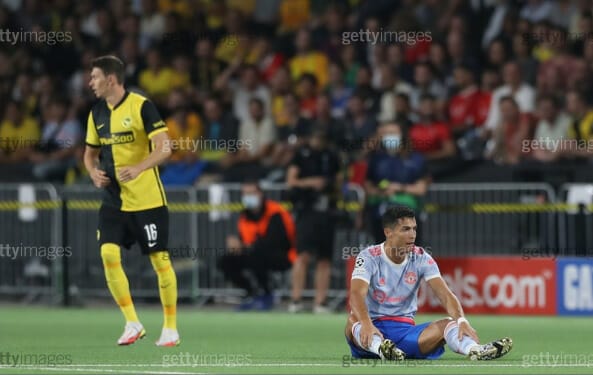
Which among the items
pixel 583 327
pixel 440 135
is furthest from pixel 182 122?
pixel 583 327

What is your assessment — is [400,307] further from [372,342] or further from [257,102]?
[257,102]

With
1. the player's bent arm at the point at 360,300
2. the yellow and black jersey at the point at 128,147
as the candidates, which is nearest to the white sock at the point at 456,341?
the player's bent arm at the point at 360,300

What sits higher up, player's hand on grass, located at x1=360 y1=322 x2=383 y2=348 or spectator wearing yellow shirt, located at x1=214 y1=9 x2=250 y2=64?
spectator wearing yellow shirt, located at x1=214 y1=9 x2=250 y2=64

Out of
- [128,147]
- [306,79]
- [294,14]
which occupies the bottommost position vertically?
[128,147]

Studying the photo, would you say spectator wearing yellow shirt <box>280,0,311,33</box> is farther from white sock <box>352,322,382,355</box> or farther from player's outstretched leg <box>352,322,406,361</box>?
player's outstretched leg <box>352,322,406,361</box>

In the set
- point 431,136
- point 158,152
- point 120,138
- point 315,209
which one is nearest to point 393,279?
point 158,152

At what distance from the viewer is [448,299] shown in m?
12.5

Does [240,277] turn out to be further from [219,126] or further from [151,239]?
[151,239]

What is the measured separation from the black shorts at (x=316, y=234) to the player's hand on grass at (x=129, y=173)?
6757 millimetres

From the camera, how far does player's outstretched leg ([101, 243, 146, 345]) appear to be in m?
15.1

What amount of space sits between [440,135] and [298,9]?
470 cm

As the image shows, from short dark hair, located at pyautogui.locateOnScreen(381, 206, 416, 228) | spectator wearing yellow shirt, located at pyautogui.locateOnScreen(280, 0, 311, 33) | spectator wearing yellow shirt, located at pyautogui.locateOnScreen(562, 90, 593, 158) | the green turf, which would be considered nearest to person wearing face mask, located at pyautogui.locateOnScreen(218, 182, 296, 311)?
the green turf

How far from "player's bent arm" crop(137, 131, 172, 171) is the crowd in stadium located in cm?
682

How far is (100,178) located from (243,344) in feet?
7.30
